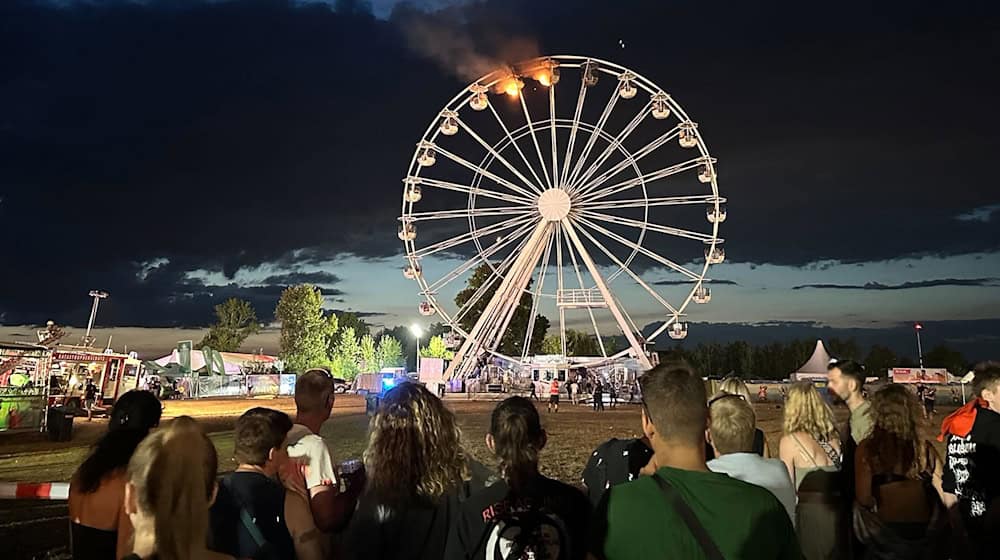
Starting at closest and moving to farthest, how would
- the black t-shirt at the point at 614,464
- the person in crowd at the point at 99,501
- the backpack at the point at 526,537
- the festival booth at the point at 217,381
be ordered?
the backpack at the point at 526,537 → the person in crowd at the point at 99,501 → the black t-shirt at the point at 614,464 → the festival booth at the point at 217,381

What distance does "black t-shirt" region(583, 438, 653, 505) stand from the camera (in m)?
4.30

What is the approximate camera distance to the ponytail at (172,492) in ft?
7.49

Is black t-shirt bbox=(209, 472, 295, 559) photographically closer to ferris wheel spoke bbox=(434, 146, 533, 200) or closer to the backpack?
the backpack

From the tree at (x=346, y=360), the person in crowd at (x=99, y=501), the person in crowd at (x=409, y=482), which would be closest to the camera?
the person in crowd at (x=409, y=482)

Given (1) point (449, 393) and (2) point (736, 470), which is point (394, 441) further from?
(1) point (449, 393)

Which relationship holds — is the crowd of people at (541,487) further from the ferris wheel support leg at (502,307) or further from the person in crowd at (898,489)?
the ferris wheel support leg at (502,307)

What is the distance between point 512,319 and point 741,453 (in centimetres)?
6648

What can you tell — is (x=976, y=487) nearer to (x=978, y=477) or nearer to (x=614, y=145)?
(x=978, y=477)

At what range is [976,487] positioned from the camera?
439cm

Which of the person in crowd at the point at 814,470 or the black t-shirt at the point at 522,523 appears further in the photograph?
the person in crowd at the point at 814,470

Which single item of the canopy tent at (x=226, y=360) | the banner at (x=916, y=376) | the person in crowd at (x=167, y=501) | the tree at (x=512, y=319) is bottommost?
A: the banner at (x=916, y=376)

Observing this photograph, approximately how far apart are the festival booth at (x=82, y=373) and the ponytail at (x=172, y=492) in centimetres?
2212

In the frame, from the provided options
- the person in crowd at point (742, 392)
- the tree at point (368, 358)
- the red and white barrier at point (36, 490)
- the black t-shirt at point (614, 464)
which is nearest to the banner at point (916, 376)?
the person in crowd at point (742, 392)

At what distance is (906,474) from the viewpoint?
409 cm
